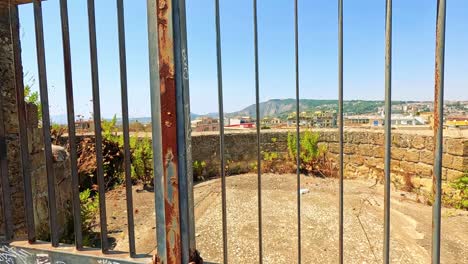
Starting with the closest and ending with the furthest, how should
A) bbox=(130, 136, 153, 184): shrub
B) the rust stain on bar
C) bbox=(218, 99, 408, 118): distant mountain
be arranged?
the rust stain on bar
bbox=(218, 99, 408, 118): distant mountain
bbox=(130, 136, 153, 184): shrub

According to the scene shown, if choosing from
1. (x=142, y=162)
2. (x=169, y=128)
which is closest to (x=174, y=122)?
(x=169, y=128)

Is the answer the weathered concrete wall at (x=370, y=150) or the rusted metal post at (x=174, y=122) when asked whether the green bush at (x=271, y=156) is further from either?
the rusted metal post at (x=174, y=122)

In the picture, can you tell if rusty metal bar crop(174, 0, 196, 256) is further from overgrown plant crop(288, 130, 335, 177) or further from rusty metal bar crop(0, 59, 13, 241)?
overgrown plant crop(288, 130, 335, 177)

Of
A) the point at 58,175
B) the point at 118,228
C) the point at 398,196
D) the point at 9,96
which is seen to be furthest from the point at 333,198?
the point at 9,96

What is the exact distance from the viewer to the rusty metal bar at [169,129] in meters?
0.94

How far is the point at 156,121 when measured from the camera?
98 centimetres

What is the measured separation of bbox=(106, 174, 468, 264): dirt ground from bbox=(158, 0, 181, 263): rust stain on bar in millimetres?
798

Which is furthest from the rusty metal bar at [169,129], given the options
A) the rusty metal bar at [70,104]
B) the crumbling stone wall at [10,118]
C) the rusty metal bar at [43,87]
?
the crumbling stone wall at [10,118]

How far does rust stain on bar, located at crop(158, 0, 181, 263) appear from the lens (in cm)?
94

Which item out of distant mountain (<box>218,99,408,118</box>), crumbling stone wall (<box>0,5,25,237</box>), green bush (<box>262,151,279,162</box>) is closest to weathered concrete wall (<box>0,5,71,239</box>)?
crumbling stone wall (<box>0,5,25,237</box>)

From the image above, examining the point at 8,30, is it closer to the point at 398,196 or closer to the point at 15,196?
the point at 15,196

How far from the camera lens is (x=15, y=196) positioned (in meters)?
1.77

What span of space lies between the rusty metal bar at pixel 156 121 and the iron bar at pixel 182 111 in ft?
0.24

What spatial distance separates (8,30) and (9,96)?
17.4 inches
